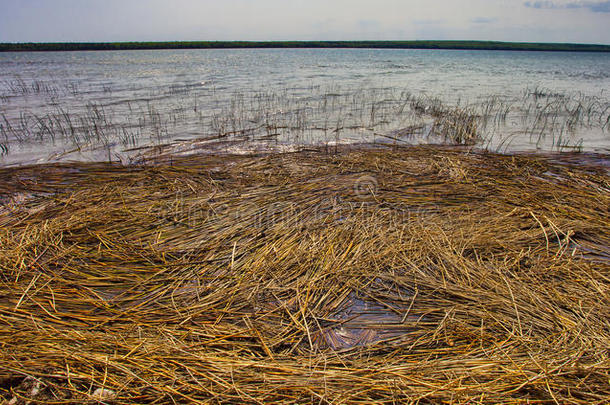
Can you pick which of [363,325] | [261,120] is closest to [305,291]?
[363,325]

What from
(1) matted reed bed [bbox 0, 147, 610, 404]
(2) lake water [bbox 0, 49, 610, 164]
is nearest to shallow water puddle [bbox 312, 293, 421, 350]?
(1) matted reed bed [bbox 0, 147, 610, 404]

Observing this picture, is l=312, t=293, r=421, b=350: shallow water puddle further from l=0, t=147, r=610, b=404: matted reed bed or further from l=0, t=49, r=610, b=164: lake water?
l=0, t=49, r=610, b=164: lake water

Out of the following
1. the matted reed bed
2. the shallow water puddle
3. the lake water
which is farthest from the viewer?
the lake water

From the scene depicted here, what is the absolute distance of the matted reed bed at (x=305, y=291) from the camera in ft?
6.05

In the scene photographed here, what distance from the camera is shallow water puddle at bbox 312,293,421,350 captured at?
227 cm

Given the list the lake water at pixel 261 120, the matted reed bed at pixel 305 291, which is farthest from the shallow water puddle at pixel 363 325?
the lake water at pixel 261 120

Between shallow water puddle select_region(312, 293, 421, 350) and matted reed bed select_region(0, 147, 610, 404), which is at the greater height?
matted reed bed select_region(0, 147, 610, 404)

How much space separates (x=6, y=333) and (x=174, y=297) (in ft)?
3.40

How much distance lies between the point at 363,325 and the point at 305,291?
520mm

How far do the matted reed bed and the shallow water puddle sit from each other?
13 mm

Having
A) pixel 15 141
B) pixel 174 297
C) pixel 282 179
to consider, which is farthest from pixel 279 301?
pixel 15 141

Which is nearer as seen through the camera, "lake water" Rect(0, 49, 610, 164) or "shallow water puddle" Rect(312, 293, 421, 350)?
"shallow water puddle" Rect(312, 293, 421, 350)

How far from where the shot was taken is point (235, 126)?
8.66m

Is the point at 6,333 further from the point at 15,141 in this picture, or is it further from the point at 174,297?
the point at 15,141
